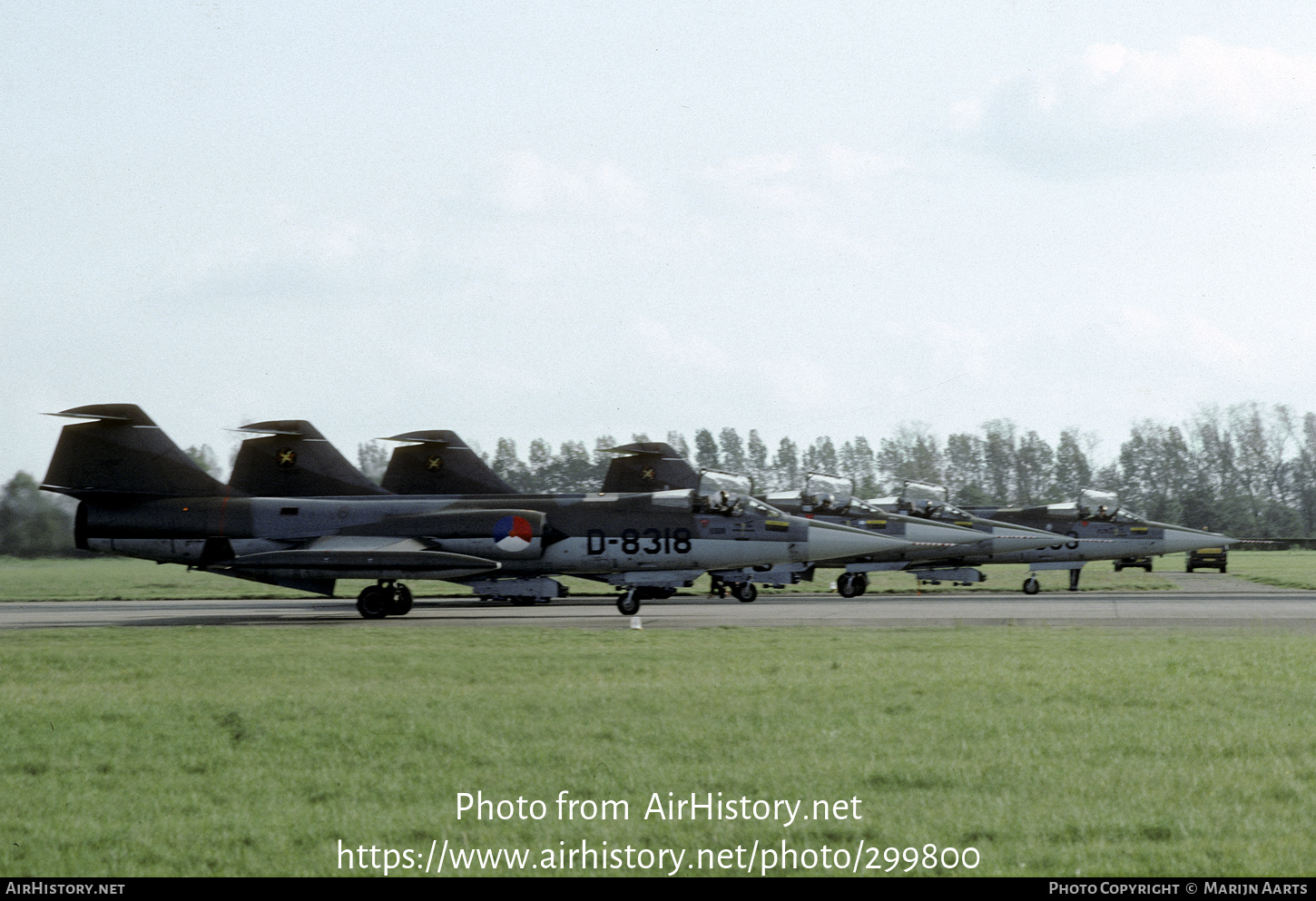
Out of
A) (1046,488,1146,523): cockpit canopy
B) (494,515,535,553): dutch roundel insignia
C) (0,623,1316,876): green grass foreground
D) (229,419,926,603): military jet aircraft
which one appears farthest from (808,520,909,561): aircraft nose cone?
(0,623,1316,876): green grass foreground

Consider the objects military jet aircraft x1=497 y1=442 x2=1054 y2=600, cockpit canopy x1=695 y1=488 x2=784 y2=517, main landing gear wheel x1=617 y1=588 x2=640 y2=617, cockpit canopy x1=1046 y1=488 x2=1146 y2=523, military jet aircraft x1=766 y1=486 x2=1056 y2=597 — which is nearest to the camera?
main landing gear wheel x1=617 y1=588 x2=640 y2=617

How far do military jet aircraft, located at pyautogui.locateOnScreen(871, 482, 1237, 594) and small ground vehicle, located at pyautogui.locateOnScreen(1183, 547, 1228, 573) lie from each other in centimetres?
1170

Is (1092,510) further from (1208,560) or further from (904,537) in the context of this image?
(1208,560)

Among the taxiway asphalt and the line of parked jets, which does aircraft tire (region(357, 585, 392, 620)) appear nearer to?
the line of parked jets

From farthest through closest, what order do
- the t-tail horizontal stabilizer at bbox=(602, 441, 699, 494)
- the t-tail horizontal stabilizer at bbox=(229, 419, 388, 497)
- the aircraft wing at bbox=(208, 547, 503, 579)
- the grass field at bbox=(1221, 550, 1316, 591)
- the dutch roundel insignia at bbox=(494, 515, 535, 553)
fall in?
the grass field at bbox=(1221, 550, 1316, 591) → the t-tail horizontal stabilizer at bbox=(602, 441, 699, 494) → the t-tail horizontal stabilizer at bbox=(229, 419, 388, 497) → the dutch roundel insignia at bbox=(494, 515, 535, 553) → the aircraft wing at bbox=(208, 547, 503, 579)

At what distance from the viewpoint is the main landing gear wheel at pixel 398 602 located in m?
25.1

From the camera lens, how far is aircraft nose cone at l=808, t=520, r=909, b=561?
89.7ft

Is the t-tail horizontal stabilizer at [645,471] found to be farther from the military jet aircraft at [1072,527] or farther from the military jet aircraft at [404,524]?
the military jet aircraft at [404,524]

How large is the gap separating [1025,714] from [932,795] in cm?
289

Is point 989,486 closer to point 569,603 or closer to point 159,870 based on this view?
point 569,603

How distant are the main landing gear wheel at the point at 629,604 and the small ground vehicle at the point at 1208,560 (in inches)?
1332

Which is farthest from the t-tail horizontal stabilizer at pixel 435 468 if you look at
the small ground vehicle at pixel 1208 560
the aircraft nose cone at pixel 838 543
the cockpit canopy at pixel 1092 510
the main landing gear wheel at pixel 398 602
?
the small ground vehicle at pixel 1208 560

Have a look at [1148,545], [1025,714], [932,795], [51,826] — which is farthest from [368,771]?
[1148,545]
